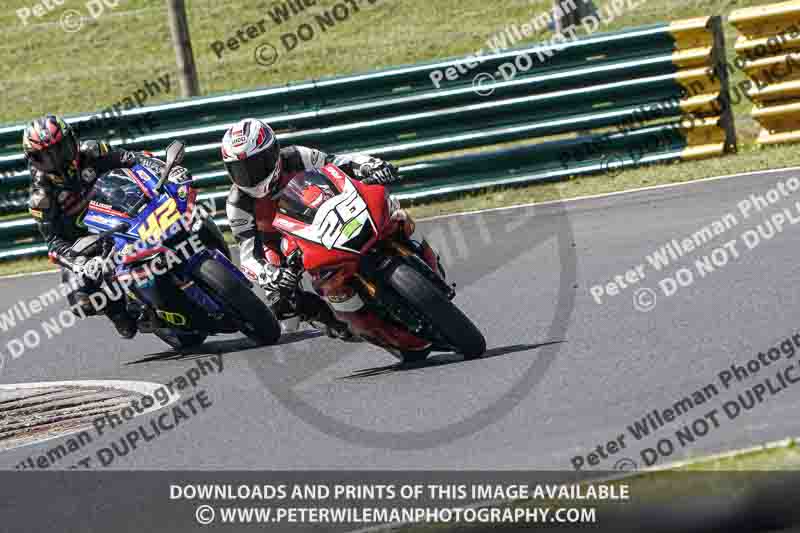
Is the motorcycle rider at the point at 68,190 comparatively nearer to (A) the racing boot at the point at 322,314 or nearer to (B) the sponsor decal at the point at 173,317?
(B) the sponsor decal at the point at 173,317

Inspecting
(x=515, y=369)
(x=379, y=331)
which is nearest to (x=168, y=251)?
(x=379, y=331)

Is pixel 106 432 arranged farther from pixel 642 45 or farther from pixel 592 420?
pixel 642 45

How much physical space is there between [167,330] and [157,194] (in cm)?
104

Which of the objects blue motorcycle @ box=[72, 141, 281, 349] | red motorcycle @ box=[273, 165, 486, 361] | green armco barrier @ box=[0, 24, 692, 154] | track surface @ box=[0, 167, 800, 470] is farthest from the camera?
green armco barrier @ box=[0, 24, 692, 154]

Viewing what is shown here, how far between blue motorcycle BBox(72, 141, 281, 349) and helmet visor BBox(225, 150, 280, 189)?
988 mm

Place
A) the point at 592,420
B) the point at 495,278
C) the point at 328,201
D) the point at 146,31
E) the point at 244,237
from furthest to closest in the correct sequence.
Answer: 1. the point at 146,31
2. the point at 495,278
3. the point at 244,237
4. the point at 328,201
5. the point at 592,420

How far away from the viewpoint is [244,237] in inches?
343

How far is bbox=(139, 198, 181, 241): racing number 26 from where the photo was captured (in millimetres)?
9328

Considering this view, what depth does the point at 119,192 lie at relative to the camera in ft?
31.1

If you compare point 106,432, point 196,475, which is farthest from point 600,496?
point 106,432

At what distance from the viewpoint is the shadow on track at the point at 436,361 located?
8.05 metres

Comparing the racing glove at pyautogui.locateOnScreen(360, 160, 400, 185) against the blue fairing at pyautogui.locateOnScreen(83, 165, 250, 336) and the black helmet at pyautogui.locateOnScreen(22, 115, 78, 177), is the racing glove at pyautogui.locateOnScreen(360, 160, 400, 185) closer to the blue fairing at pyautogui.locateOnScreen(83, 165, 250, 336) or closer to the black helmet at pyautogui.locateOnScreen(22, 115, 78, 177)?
the blue fairing at pyautogui.locateOnScreen(83, 165, 250, 336)

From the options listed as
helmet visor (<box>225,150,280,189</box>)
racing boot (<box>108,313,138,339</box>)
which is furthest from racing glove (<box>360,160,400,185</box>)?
racing boot (<box>108,313,138,339</box>)

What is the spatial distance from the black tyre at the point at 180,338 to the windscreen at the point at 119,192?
100cm
